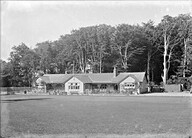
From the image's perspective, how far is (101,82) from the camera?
45031 millimetres

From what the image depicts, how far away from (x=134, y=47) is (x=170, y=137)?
1614 inches

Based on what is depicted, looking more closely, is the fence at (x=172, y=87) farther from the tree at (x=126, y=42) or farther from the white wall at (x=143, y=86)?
the tree at (x=126, y=42)

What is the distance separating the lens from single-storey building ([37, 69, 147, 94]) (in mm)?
43438

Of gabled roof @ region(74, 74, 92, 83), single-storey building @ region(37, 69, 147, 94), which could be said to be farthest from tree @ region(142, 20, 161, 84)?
gabled roof @ region(74, 74, 92, 83)

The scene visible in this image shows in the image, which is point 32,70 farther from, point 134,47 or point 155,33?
point 155,33

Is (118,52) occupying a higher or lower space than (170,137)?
higher

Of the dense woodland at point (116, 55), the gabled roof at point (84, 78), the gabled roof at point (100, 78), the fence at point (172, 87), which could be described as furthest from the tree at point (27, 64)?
the fence at point (172, 87)

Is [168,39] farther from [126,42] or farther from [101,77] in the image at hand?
[101,77]

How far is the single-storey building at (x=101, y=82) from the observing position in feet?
143

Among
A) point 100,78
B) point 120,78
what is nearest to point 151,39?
point 120,78

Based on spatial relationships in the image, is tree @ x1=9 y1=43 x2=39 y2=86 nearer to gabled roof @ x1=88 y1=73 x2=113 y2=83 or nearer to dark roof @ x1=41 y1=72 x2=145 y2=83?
dark roof @ x1=41 y1=72 x2=145 y2=83

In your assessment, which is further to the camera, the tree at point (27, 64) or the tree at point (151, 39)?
the tree at point (151, 39)

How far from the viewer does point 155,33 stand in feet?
147

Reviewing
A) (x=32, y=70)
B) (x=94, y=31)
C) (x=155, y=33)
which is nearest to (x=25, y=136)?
(x=94, y=31)
